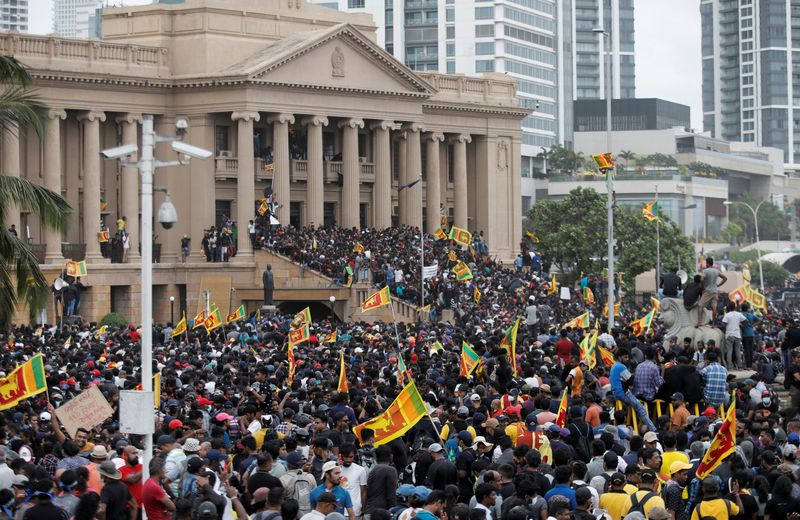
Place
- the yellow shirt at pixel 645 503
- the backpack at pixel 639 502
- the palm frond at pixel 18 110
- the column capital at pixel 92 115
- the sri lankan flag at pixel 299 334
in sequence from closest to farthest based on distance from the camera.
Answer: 1. the yellow shirt at pixel 645 503
2. the backpack at pixel 639 502
3. the palm frond at pixel 18 110
4. the sri lankan flag at pixel 299 334
5. the column capital at pixel 92 115

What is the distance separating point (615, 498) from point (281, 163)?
190 ft

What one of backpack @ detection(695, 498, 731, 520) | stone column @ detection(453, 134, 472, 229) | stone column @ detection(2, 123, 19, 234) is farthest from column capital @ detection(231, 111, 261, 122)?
backpack @ detection(695, 498, 731, 520)

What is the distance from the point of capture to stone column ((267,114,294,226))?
250ft

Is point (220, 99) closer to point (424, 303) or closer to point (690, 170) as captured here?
point (424, 303)

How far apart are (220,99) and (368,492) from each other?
56.2m

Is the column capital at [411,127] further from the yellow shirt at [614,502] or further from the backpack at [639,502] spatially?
the backpack at [639,502]

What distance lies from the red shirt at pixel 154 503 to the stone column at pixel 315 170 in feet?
191

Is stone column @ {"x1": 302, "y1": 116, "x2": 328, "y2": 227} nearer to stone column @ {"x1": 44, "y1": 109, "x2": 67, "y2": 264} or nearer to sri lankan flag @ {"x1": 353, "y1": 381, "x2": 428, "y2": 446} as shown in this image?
stone column @ {"x1": 44, "y1": 109, "x2": 67, "y2": 264}

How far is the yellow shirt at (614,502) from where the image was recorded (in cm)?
1925

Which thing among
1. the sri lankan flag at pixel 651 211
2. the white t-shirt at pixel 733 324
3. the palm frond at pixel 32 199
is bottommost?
the white t-shirt at pixel 733 324

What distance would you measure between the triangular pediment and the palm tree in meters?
41.3

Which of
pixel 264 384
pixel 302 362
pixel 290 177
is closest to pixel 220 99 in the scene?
pixel 290 177

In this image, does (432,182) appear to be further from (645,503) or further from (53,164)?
(645,503)

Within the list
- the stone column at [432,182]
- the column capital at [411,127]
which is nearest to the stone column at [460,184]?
the stone column at [432,182]
